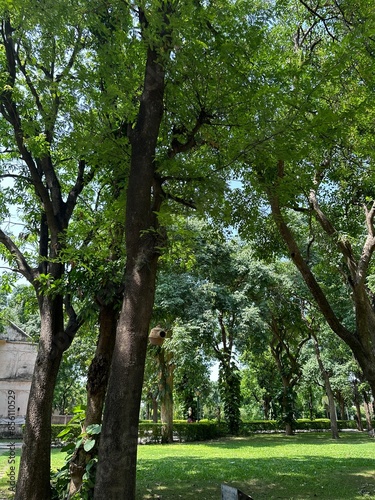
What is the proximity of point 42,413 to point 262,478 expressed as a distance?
16.5 ft

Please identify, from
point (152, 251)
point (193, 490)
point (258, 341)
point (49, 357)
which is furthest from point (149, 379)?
point (152, 251)

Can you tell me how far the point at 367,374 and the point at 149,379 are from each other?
20068 mm

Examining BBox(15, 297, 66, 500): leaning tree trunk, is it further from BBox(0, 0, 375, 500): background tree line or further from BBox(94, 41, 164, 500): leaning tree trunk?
BBox(94, 41, 164, 500): leaning tree trunk

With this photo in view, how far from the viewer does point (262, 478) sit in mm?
8750

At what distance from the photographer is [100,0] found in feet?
17.2

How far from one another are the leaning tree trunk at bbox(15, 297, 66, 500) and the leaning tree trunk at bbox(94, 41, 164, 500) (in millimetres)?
2738

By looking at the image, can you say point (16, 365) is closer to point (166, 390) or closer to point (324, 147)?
point (166, 390)

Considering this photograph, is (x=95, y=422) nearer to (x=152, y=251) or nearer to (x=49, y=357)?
(x=49, y=357)

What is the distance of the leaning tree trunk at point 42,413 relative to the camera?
19.1 feet

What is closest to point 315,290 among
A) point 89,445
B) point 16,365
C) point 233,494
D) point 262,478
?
point 89,445

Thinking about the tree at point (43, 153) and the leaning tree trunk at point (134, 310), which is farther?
the tree at point (43, 153)

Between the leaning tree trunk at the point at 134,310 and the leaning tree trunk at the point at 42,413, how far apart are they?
8.98 ft

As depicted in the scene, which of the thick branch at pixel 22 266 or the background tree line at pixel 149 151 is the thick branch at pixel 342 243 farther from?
the thick branch at pixel 22 266

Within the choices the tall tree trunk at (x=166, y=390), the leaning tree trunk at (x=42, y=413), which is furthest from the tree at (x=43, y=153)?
the tall tree trunk at (x=166, y=390)
